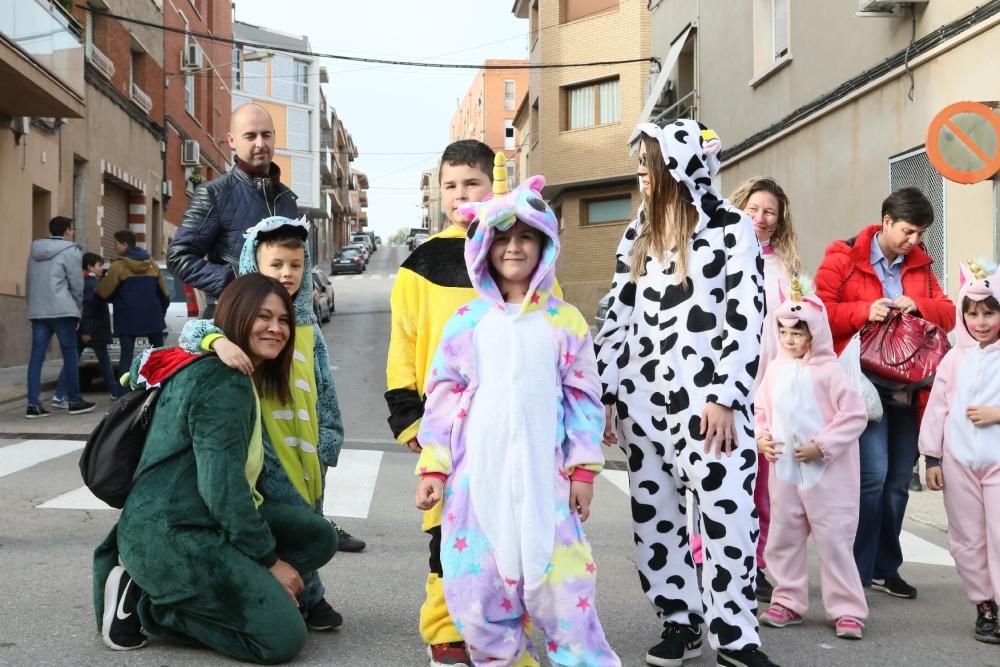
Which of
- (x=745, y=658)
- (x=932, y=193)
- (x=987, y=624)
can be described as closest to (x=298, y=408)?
(x=745, y=658)

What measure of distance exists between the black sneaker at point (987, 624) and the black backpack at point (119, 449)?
10.9 ft

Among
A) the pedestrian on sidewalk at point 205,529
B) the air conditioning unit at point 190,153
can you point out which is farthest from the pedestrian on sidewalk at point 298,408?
the air conditioning unit at point 190,153

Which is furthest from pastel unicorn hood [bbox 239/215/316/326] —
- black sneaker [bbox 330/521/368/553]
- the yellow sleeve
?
black sneaker [bbox 330/521/368/553]

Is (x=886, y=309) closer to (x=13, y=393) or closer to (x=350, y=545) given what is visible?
(x=350, y=545)

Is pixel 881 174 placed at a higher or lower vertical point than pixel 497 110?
lower

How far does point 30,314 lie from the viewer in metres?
11.3

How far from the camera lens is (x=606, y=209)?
32812 mm

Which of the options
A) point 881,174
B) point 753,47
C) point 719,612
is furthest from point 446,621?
point 753,47

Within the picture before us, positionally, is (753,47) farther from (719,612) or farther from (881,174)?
(719,612)

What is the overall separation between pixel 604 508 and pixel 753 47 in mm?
11756

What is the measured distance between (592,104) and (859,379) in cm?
2942

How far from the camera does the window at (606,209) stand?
32281 mm

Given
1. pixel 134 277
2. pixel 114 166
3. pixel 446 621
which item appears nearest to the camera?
pixel 446 621

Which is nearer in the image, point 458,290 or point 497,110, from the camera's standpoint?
point 458,290
